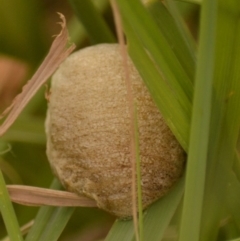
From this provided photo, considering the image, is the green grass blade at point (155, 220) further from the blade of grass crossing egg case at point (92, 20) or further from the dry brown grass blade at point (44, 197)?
the blade of grass crossing egg case at point (92, 20)

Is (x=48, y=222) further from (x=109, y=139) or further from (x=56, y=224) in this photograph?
(x=109, y=139)

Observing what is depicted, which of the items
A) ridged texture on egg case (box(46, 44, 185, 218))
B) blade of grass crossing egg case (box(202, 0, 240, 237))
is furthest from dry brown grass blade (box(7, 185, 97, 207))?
blade of grass crossing egg case (box(202, 0, 240, 237))

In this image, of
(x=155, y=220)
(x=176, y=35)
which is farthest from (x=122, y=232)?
(x=176, y=35)

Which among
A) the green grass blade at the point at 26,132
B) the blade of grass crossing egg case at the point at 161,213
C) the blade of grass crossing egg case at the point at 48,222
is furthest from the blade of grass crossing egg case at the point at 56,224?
the green grass blade at the point at 26,132

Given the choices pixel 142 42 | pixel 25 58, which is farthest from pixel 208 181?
pixel 25 58

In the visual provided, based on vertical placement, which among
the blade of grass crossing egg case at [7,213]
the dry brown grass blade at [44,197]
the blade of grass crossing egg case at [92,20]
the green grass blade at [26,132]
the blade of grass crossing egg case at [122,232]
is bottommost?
the green grass blade at [26,132]

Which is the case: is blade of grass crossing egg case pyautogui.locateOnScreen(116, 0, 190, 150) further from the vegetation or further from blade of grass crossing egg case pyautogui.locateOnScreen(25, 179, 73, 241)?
blade of grass crossing egg case pyautogui.locateOnScreen(25, 179, 73, 241)
